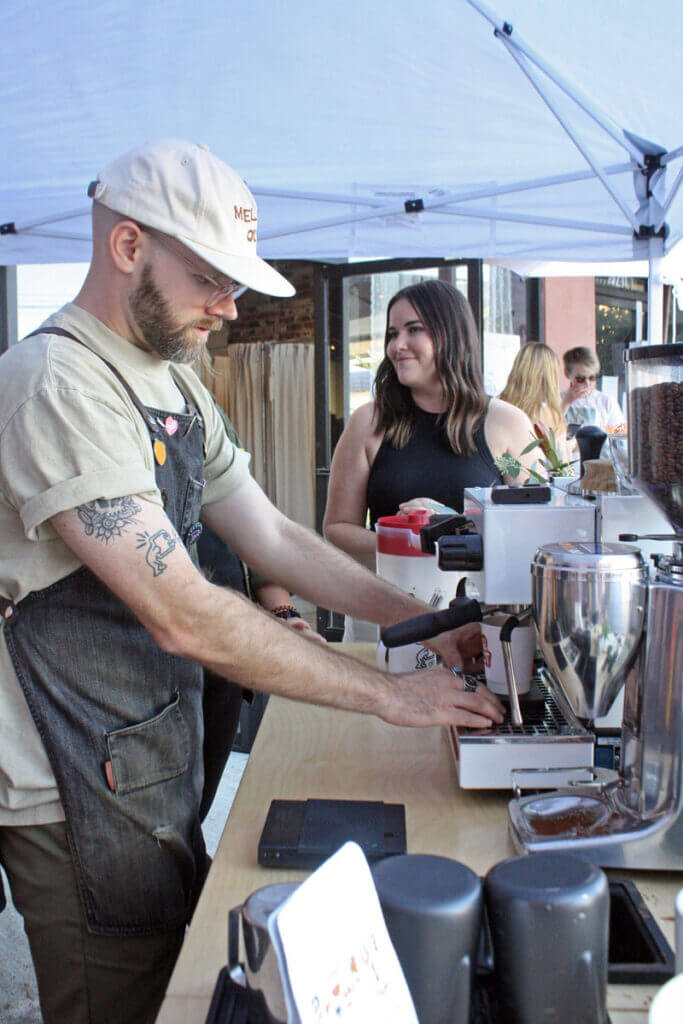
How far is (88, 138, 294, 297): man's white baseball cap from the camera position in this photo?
127cm

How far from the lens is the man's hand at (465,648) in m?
1.50

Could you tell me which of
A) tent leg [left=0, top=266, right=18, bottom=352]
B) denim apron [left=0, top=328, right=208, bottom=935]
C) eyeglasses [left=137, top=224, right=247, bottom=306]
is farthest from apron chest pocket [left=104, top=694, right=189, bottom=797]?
tent leg [left=0, top=266, right=18, bottom=352]

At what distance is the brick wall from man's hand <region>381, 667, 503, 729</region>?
5724 millimetres

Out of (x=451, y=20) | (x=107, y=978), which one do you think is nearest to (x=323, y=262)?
(x=451, y=20)

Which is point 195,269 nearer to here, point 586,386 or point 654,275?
point 654,275

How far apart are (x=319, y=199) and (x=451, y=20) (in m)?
1.01

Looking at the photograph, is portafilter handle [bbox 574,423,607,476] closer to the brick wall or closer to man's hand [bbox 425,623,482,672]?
man's hand [bbox 425,623,482,672]

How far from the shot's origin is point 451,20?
8.54ft

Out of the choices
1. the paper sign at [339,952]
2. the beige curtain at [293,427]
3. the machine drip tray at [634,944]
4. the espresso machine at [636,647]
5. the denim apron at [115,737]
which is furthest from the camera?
the beige curtain at [293,427]

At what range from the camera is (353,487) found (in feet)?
8.96

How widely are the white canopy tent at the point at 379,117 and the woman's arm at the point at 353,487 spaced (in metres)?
1.13

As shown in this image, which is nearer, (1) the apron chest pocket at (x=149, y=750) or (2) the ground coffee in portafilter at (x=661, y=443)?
(2) the ground coffee in portafilter at (x=661, y=443)

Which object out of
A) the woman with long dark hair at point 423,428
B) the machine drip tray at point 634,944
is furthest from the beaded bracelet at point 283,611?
the machine drip tray at point 634,944

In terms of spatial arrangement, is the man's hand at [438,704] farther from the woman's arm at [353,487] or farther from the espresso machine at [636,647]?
the woman's arm at [353,487]
